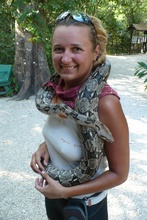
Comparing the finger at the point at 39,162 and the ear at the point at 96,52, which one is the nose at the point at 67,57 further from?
the finger at the point at 39,162

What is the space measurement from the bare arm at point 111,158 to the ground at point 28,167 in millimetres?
2171

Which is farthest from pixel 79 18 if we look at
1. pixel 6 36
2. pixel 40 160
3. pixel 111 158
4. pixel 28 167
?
pixel 6 36

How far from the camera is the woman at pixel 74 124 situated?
1.45 metres

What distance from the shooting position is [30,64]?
894cm

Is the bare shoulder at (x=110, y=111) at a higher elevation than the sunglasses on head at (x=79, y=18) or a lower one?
lower

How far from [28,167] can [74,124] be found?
135 inches

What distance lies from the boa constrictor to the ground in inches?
86.5

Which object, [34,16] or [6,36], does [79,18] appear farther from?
[6,36]

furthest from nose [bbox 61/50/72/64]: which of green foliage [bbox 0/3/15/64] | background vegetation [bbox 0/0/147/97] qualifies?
green foliage [bbox 0/3/15/64]

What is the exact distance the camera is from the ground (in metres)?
3.65

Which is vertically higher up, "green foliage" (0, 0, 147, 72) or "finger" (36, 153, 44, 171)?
"green foliage" (0, 0, 147, 72)

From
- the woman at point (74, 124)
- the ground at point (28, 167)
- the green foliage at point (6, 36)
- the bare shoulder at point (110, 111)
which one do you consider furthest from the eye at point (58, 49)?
the green foliage at point (6, 36)

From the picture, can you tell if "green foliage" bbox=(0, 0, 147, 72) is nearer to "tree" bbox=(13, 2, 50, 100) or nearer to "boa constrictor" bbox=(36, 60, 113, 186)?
"tree" bbox=(13, 2, 50, 100)

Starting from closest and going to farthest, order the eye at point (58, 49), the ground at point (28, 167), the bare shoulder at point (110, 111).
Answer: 1. the bare shoulder at point (110, 111)
2. the eye at point (58, 49)
3. the ground at point (28, 167)
